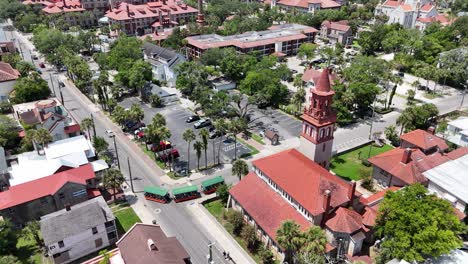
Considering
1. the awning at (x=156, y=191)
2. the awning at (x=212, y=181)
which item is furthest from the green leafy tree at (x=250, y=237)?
the awning at (x=156, y=191)

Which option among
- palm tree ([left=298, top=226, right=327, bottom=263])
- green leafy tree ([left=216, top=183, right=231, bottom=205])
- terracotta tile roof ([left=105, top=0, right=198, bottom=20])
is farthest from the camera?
terracotta tile roof ([left=105, top=0, right=198, bottom=20])

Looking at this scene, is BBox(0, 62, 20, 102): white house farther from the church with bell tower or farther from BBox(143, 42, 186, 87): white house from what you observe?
the church with bell tower

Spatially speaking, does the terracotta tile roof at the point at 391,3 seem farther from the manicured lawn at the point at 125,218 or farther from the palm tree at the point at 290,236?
the palm tree at the point at 290,236

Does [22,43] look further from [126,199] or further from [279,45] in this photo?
[126,199]

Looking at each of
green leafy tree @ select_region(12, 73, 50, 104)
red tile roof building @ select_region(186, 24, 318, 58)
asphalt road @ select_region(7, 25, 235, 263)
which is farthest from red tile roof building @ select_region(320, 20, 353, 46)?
green leafy tree @ select_region(12, 73, 50, 104)

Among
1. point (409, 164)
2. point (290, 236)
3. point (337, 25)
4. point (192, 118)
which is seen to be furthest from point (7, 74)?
point (337, 25)

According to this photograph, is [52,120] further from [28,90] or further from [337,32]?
[337,32]

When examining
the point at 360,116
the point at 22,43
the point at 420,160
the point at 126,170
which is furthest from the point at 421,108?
the point at 22,43
